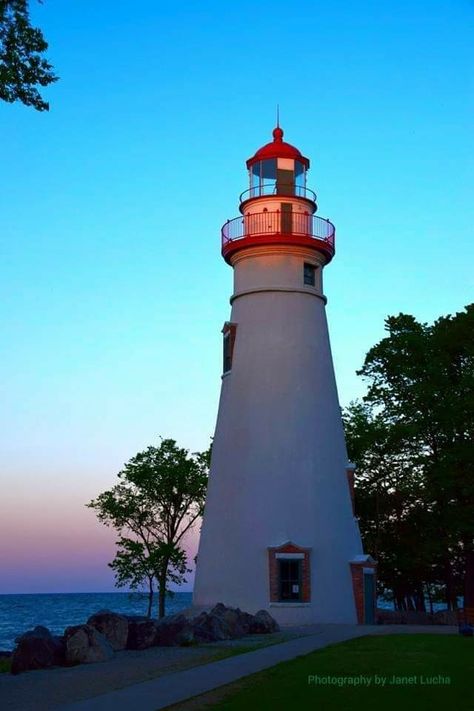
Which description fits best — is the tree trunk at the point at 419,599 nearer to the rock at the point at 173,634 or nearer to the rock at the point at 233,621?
the rock at the point at 233,621

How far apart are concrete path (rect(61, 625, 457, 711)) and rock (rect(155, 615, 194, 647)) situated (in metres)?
2.60

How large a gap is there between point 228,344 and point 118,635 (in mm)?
14391

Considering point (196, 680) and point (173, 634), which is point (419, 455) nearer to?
point (173, 634)

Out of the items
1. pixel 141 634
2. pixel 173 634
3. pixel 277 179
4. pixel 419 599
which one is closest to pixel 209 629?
pixel 173 634

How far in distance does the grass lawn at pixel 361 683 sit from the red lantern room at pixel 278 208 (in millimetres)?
17148

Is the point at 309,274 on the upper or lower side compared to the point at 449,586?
upper

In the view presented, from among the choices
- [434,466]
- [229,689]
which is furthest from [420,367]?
[229,689]

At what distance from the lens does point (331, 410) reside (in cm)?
3356

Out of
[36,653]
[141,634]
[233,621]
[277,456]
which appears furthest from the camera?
[277,456]

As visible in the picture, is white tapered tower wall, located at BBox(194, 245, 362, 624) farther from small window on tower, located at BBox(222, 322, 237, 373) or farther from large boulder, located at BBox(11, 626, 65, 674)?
large boulder, located at BBox(11, 626, 65, 674)

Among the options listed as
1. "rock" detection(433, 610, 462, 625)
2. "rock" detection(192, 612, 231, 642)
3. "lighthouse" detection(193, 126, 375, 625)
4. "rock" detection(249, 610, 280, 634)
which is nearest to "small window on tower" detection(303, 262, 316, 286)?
"lighthouse" detection(193, 126, 375, 625)

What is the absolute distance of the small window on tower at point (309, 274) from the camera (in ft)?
112

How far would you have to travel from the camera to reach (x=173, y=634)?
2344 centimetres

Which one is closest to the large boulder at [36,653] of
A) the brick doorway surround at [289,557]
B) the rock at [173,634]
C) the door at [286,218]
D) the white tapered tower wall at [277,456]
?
the rock at [173,634]
